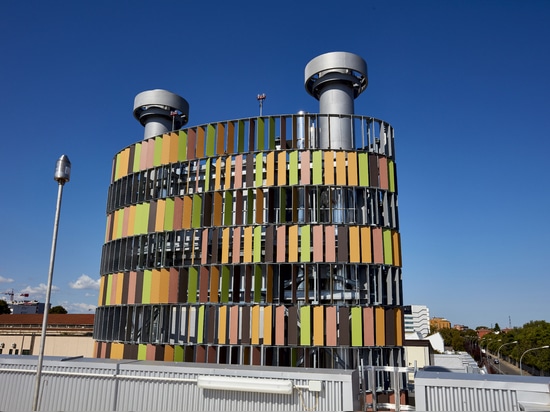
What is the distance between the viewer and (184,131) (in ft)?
131

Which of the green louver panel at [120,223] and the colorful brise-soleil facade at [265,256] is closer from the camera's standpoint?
the colorful brise-soleil facade at [265,256]

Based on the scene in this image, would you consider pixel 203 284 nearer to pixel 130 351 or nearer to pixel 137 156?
pixel 130 351

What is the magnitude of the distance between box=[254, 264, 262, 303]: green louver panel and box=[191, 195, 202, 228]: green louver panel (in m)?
6.33

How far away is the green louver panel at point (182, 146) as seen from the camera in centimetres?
3944

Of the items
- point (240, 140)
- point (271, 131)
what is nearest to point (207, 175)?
point (240, 140)

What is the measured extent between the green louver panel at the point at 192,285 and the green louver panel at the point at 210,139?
31.3 ft

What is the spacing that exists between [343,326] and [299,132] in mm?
14788

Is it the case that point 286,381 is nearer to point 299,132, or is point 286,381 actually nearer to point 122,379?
point 122,379

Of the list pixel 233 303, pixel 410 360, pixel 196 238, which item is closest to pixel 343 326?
pixel 233 303

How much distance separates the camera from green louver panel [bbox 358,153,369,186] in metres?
34.8

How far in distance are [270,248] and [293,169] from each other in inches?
242

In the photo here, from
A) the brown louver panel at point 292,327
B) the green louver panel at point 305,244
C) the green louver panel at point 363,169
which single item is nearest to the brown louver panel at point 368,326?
the brown louver panel at point 292,327

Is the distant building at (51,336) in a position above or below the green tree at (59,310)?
below

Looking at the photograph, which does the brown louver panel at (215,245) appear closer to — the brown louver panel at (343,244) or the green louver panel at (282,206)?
the green louver panel at (282,206)
